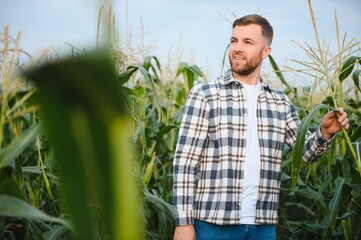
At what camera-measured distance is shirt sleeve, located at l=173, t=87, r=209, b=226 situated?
2.38 meters

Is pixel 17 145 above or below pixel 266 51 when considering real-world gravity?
below

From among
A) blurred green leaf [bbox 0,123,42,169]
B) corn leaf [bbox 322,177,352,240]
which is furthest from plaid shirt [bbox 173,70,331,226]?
blurred green leaf [bbox 0,123,42,169]

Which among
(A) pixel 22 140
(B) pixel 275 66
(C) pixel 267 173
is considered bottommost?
(C) pixel 267 173

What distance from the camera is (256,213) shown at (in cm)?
242

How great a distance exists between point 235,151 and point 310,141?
462 mm

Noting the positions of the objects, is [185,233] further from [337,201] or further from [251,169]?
[337,201]

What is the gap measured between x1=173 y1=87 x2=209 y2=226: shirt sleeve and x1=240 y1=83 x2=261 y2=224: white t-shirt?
0.25 meters

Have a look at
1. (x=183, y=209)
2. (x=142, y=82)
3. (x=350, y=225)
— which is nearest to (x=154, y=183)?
(x=183, y=209)

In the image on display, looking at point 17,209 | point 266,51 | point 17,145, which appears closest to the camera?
point 17,209

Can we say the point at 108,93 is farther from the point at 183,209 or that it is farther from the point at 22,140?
the point at 183,209

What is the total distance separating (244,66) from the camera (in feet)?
8.23

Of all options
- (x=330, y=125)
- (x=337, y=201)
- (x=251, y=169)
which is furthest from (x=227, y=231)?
(x=330, y=125)

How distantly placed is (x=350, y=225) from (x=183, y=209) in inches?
51.5

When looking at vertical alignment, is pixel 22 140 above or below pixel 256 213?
above
